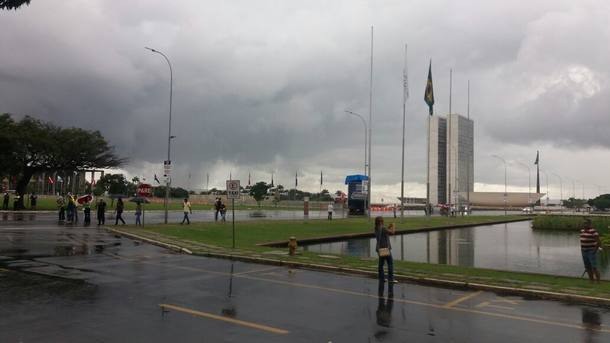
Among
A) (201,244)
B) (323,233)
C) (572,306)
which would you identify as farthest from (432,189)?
(572,306)

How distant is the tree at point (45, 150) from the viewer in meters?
47.3

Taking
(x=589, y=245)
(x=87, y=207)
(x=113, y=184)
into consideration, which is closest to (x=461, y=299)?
(x=589, y=245)

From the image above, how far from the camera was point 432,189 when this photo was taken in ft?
331

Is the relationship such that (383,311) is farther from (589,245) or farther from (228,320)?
(589,245)

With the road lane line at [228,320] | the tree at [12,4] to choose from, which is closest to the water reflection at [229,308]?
the road lane line at [228,320]

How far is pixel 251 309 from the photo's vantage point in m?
8.84

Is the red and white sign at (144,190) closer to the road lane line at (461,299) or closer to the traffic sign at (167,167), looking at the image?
the traffic sign at (167,167)

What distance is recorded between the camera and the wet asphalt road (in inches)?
286

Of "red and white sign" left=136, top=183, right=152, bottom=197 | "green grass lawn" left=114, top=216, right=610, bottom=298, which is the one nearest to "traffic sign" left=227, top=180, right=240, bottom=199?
"green grass lawn" left=114, top=216, right=610, bottom=298

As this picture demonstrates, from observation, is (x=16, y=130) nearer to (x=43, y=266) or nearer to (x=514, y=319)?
(x=43, y=266)

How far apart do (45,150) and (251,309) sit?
47707 millimetres

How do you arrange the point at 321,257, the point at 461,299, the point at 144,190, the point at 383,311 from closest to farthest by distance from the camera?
the point at 383,311 → the point at 461,299 → the point at 321,257 → the point at 144,190

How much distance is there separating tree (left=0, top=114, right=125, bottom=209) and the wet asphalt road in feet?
126

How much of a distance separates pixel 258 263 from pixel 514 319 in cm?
836
